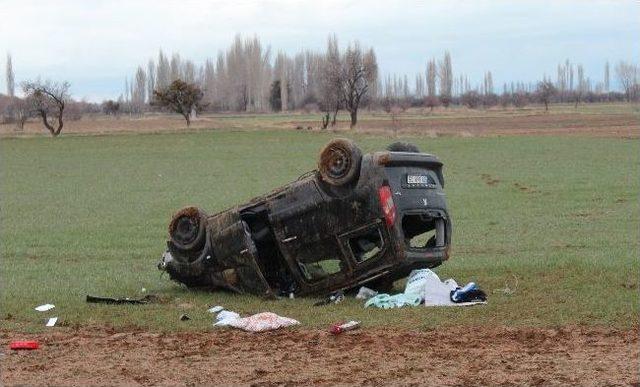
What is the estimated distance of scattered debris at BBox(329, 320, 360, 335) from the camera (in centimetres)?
900

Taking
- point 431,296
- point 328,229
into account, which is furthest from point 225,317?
point 431,296

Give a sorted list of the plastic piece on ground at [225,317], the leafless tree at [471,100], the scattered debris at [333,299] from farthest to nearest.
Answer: the leafless tree at [471,100] → the scattered debris at [333,299] → the plastic piece on ground at [225,317]

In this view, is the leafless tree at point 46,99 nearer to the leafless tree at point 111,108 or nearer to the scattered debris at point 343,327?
the leafless tree at point 111,108

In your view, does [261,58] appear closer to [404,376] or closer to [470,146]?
[470,146]

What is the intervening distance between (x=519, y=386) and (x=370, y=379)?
1142 millimetres

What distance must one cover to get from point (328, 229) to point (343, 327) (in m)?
1.79

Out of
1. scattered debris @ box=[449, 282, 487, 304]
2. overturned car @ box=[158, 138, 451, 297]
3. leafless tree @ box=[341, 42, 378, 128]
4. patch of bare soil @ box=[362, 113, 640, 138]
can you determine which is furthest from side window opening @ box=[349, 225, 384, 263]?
leafless tree @ box=[341, 42, 378, 128]

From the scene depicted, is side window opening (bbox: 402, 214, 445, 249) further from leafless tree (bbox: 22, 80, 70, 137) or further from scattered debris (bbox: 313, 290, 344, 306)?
leafless tree (bbox: 22, 80, 70, 137)

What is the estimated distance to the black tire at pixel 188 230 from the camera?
11.5m

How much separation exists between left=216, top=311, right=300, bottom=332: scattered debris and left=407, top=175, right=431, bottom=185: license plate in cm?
217

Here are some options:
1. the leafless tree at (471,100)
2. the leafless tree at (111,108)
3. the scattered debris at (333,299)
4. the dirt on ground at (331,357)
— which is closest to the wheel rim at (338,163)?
the scattered debris at (333,299)

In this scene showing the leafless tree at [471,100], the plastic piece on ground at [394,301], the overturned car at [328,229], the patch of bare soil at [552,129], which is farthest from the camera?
the leafless tree at [471,100]

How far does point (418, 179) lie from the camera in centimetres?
1062

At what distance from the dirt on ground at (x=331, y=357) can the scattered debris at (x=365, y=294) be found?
2.09m
